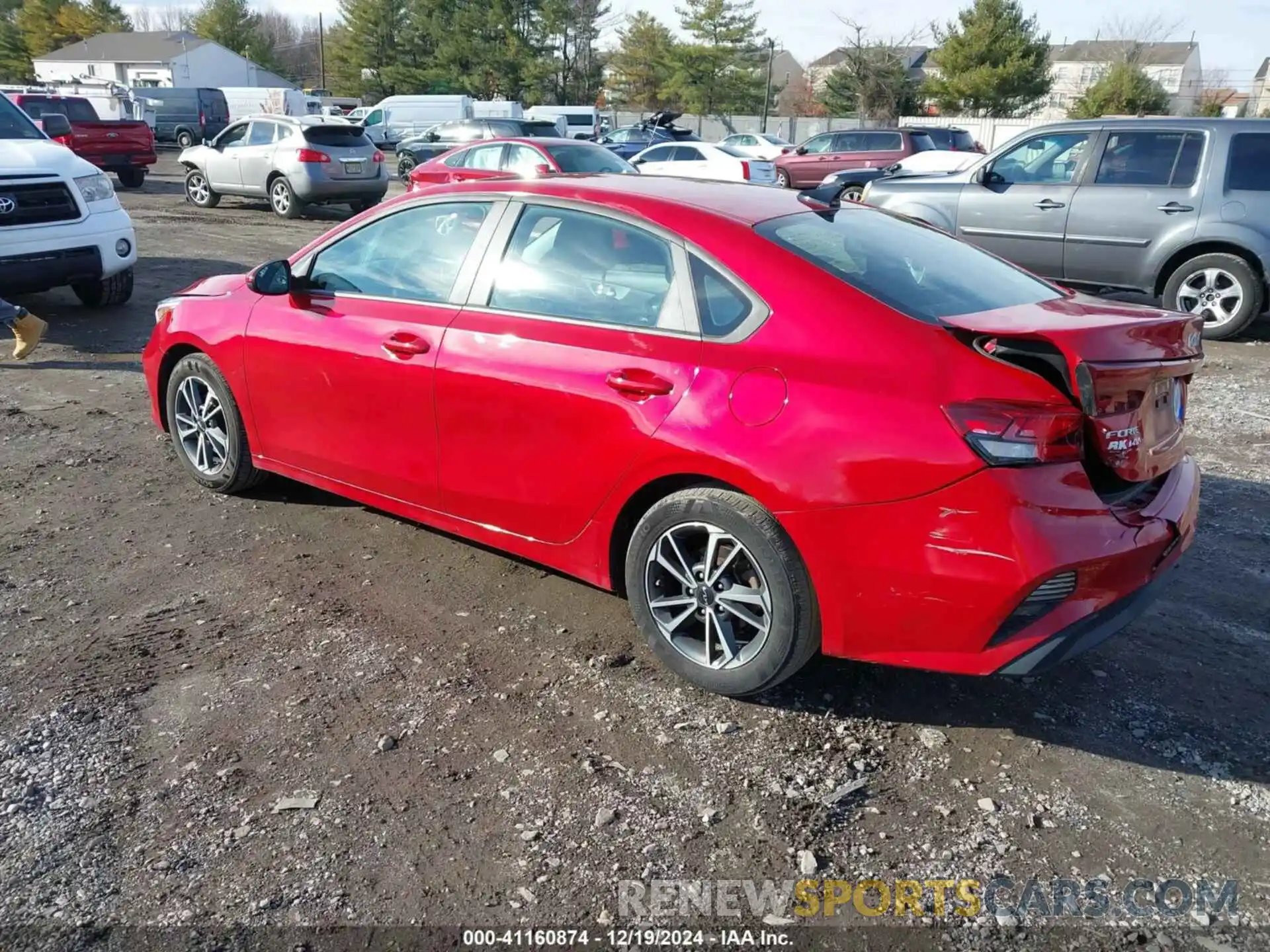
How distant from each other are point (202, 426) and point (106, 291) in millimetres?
5469

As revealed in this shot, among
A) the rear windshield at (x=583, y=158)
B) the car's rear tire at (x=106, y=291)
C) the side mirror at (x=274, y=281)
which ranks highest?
the rear windshield at (x=583, y=158)

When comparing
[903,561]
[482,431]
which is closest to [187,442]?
[482,431]

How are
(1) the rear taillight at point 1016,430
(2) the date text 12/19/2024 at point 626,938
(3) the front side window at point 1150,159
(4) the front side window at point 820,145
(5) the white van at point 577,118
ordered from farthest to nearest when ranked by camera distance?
(5) the white van at point 577,118 → (4) the front side window at point 820,145 → (3) the front side window at point 1150,159 → (1) the rear taillight at point 1016,430 → (2) the date text 12/19/2024 at point 626,938

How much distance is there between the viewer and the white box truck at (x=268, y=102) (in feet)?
139

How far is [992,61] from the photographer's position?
48500 mm

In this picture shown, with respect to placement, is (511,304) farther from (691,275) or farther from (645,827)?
(645,827)

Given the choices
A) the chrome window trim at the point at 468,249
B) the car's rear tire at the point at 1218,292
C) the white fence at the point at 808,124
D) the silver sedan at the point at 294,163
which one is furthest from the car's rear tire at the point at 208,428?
the white fence at the point at 808,124

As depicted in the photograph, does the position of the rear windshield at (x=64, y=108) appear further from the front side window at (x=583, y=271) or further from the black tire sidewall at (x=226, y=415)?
the front side window at (x=583, y=271)

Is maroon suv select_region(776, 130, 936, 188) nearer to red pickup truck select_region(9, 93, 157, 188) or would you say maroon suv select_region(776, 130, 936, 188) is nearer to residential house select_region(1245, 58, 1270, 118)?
red pickup truck select_region(9, 93, 157, 188)

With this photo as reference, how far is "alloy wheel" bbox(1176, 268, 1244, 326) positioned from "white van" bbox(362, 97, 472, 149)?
34.6m

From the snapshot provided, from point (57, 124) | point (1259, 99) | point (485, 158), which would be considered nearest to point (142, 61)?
point (485, 158)

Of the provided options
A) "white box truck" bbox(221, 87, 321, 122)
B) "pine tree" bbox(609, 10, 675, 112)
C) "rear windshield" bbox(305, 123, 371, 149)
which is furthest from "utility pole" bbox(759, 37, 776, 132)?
"rear windshield" bbox(305, 123, 371, 149)

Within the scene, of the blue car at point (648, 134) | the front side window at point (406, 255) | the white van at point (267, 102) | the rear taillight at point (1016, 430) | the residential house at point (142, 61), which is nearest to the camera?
the rear taillight at point (1016, 430)

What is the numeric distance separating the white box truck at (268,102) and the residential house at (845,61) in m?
29.2
